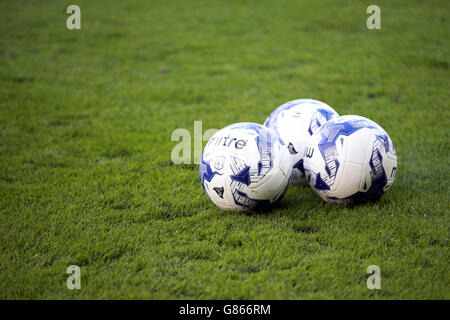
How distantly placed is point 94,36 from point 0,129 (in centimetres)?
554

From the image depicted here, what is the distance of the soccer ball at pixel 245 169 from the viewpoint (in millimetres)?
4219

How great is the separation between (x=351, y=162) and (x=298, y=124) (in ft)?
2.83

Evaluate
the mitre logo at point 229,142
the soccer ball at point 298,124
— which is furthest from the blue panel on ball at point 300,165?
the mitre logo at point 229,142

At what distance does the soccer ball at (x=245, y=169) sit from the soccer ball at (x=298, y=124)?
1.62ft

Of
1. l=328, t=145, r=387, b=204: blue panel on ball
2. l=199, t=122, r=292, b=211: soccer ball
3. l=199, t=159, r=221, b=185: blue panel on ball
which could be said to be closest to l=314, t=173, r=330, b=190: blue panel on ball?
l=328, t=145, r=387, b=204: blue panel on ball

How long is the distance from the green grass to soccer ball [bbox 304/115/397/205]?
201 millimetres

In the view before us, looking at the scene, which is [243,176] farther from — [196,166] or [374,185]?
[196,166]

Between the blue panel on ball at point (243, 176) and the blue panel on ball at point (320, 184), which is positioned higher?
the blue panel on ball at point (243, 176)

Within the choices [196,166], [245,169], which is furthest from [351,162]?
[196,166]

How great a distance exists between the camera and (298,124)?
195 inches

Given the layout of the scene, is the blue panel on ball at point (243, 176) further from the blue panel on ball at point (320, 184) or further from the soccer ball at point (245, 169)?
the blue panel on ball at point (320, 184)

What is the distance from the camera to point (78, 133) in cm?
674

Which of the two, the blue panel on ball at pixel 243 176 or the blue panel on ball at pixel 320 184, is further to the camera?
the blue panel on ball at pixel 320 184
